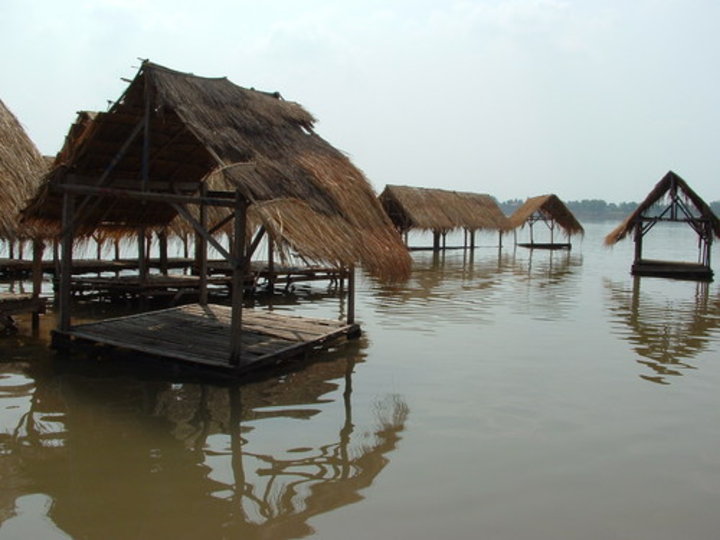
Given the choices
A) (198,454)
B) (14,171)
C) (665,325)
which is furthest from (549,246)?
(198,454)

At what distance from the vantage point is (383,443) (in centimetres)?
576

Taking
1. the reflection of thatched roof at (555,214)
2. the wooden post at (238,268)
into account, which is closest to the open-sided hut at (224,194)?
the wooden post at (238,268)

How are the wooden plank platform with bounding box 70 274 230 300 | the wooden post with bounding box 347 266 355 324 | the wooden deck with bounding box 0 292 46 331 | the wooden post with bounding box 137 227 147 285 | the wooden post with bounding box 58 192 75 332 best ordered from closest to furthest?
the wooden post with bounding box 58 192 75 332, the wooden deck with bounding box 0 292 46 331, the wooden post with bounding box 347 266 355 324, the wooden post with bounding box 137 227 147 285, the wooden plank platform with bounding box 70 274 230 300

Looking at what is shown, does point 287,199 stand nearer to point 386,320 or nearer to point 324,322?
point 324,322

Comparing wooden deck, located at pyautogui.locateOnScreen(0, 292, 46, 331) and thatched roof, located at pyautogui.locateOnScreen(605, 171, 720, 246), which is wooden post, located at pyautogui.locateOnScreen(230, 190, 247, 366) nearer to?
wooden deck, located at pyautogui.locateOnScreen(0, 292, 46, 331)

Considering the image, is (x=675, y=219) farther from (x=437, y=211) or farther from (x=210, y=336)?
(x=210, y=336)

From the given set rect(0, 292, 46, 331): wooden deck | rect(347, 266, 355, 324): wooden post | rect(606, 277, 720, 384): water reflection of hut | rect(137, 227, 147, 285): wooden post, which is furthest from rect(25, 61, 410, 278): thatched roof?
rect(606, 277, 720, 384): water reflection of hut

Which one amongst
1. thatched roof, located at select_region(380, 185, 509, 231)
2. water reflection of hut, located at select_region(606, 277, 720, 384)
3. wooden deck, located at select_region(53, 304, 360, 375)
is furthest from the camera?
thatched roof, located at select_region(380, 185, 509, 231)

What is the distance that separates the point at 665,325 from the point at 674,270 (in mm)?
10079

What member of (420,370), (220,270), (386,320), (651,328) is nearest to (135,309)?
(220,270)

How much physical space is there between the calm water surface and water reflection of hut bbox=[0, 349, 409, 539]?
0.06 ft

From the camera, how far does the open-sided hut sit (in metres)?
7.34

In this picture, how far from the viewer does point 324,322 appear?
10.1 metres

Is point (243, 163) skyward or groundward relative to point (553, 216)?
groundward
